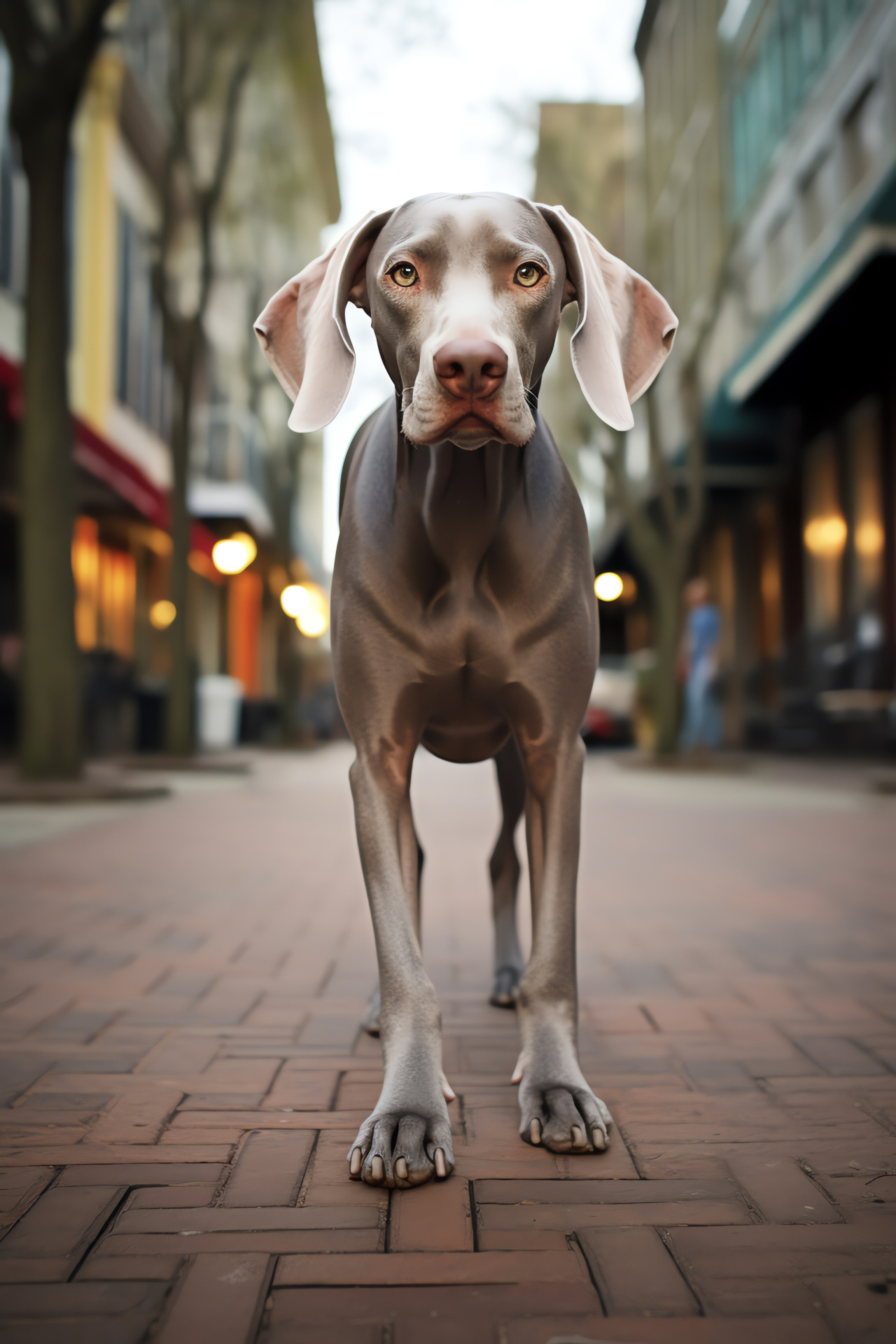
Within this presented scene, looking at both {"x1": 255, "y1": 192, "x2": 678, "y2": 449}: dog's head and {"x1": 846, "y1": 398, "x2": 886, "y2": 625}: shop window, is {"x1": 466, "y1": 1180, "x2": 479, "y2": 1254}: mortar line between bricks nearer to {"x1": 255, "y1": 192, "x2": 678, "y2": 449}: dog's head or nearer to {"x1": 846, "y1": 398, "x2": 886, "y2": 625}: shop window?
{"x1": 255, "y1": 192, "x2": 678, "y2": 449}: dog's head

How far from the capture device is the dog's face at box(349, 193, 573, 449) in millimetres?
1955

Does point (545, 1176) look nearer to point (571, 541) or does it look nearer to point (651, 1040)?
point (651, 1040)

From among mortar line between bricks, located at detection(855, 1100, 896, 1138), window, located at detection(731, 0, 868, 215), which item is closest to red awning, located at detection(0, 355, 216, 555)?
mortar line between bricks, located at detection(855, 1100, 896, 1138)

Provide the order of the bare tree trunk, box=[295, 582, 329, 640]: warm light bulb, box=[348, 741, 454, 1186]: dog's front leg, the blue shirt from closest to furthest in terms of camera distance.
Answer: box=[348, 741, 454, 1186]: dog's front leg, the bare tree trunk, the blue shirt, box=[295, 582, 329, 640]: warm light bulb

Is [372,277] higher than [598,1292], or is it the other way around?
[372,277]

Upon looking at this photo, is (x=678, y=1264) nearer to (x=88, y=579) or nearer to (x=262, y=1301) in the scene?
(x=262, y=1301)

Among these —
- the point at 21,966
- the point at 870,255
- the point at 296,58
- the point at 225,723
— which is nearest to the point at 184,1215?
the point at 21,966

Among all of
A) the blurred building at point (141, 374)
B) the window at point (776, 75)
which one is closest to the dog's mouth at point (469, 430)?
the blurred building at point (141, 374)

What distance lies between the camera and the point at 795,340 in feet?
43.2

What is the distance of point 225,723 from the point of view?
59.1 ft

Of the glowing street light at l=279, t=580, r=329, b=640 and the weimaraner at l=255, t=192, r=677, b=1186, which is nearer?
the weimaraner at l=255, t=192, r=677, b=1186

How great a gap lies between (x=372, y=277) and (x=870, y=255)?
9.97 m

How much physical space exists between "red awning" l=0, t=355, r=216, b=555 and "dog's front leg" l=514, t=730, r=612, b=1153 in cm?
1013

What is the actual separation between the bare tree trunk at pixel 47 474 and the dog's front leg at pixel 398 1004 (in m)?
6.85
